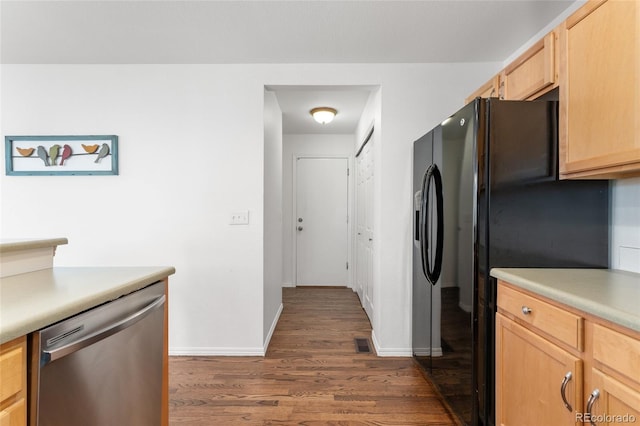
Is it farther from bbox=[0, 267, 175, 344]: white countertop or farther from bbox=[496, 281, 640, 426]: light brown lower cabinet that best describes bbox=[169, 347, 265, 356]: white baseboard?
bbox=[496, 281, 640, 426]: light brown lower cabinet

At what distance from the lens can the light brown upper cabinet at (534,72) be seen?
5.01ft

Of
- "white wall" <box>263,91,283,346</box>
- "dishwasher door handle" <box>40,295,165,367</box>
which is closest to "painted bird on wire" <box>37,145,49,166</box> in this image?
"white wall" <box>263,91,283,346</box>

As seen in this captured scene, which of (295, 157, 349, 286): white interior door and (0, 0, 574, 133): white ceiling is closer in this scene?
(0, 0, 574, 133): white ceiling

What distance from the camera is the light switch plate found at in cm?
260

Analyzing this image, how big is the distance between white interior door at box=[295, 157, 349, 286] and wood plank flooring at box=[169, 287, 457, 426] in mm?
1860

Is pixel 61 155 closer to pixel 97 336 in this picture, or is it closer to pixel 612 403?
pixel 97 336

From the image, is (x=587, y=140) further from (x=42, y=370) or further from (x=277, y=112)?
(x=277, y=112)

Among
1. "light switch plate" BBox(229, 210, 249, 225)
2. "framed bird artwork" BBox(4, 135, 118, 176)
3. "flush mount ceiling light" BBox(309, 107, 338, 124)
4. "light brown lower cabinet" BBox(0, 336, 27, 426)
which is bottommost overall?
"light brown lower cabinet" BBox(0, 336, 27, 426)

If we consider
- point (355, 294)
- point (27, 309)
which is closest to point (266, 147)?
point (27, 309)

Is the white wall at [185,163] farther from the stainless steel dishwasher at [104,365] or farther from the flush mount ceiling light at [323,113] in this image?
the stainless steel dishwasher at [104,365]

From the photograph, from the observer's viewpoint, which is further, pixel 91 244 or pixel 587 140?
pixel 91 244

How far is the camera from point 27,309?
0.86 metres

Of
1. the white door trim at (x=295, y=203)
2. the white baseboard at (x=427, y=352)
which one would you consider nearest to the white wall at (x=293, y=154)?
the white door trim at (x=295, y=203)

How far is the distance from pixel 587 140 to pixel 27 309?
2045 millimetres
